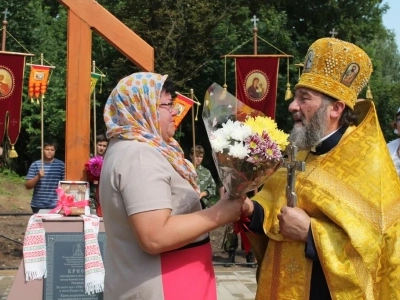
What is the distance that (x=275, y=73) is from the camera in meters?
10.4

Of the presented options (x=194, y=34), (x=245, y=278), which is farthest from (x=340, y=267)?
(x=194, y=34)

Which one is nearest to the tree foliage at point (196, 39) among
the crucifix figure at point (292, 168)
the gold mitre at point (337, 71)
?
the gold mitre at point (337, 71)

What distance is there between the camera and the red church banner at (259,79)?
10.3m

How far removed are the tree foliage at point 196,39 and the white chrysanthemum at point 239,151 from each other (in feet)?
57.1

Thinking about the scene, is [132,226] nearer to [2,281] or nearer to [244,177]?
[244,177]

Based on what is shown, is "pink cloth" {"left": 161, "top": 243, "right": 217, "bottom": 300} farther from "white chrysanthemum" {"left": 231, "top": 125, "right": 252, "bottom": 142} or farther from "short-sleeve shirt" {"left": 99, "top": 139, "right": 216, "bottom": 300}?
"white chrysanthemum" {"left": 231, "top": 125, "right": 252, "bottom": 142}

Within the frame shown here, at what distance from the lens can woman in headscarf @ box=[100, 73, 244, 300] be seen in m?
2.32

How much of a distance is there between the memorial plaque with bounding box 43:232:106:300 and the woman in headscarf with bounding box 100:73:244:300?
8.56ft

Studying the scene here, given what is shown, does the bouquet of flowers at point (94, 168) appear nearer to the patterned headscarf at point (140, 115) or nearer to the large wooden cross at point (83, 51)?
the large wooden cross at point (83, 51)

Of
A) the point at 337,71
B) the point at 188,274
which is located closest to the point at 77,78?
the point at 337,71

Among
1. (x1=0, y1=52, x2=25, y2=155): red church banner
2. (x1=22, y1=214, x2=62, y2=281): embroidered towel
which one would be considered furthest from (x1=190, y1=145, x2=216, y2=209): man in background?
(x1=22, y1=214, x2=62, y2=281): embroidered towel

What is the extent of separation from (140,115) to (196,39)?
734 inches

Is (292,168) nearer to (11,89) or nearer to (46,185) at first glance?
(46,185)

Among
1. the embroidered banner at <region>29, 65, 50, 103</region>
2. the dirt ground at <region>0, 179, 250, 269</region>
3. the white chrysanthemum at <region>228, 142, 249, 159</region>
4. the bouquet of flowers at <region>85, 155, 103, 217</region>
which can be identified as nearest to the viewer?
the white chrysanthemum at <region>228, 142, 249, 159</region>
